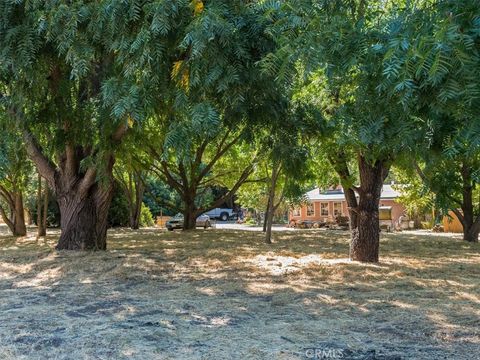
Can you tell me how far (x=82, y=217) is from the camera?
10.3m

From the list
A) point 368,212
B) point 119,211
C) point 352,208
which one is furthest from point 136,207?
point 368,212

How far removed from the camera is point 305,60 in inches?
140

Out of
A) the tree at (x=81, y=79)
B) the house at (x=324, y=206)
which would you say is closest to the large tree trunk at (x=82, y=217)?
the tree at (x=81, y=79)

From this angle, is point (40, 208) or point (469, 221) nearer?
point (40, 208)

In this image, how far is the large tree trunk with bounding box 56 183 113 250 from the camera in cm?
1026

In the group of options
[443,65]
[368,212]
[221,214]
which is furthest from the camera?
[221,214]

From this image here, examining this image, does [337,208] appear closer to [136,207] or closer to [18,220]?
[136,207]

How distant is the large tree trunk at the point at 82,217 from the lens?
10258 mm

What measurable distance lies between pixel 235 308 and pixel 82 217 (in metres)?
5.99

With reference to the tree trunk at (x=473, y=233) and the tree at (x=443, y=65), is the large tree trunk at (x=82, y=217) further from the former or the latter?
the tree trunk at (x=473, y=233)

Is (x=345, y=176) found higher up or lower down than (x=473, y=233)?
higher up

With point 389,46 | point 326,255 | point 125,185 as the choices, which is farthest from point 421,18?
point 125,185

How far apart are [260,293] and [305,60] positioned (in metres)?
3.61

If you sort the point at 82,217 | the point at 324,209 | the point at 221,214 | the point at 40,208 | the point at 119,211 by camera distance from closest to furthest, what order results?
the point at 82,217, the point at 40,208, the point at 119,211, the point at 324,209, the point at 221,214
